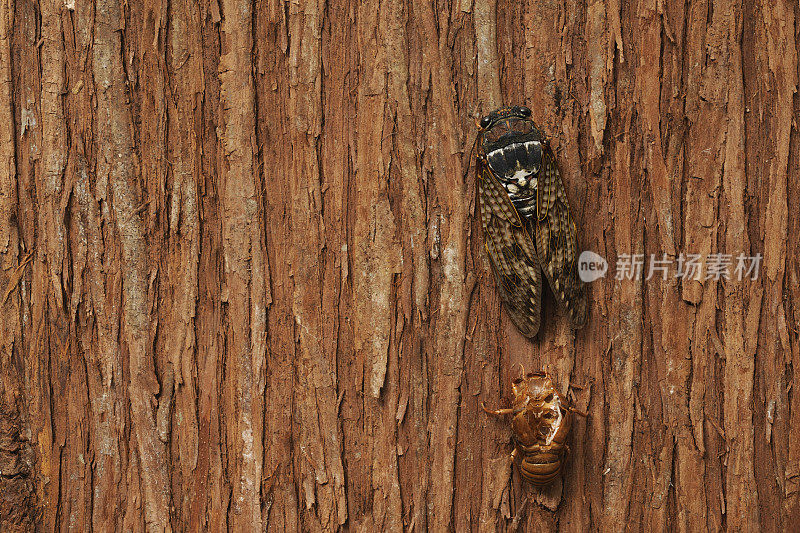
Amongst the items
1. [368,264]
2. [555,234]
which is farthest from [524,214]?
[368,264]

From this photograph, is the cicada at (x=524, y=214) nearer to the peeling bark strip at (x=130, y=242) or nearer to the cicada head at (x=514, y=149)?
the cicada head at (x=514, y=149)

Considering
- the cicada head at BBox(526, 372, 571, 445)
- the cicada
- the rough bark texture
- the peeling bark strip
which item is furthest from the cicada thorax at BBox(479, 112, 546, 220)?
the peeling bark strip

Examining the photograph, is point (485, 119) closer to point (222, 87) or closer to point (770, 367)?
point (222, 87)

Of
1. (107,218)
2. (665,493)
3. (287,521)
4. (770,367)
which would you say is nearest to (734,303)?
(770,367)

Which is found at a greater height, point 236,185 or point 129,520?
point 236,185

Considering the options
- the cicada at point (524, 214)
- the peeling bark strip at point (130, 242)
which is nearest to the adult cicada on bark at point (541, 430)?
the cicada at point (524, 214)

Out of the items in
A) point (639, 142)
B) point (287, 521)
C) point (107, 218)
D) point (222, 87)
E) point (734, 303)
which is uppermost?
point (222, 87)
